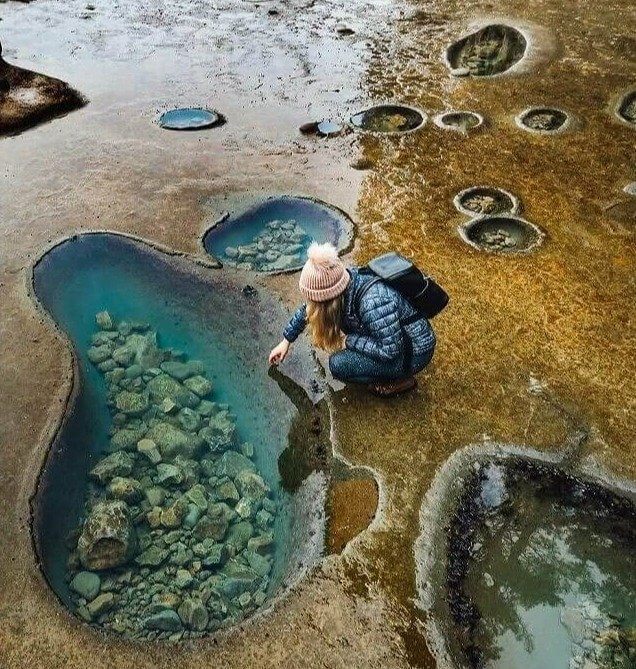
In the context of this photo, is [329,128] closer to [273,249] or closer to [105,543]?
[273,249]

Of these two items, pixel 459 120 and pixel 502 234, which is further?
pixel 459 120

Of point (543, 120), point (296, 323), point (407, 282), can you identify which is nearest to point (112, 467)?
point (296, 323)

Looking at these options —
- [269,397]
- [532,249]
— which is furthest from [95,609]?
[532,249]

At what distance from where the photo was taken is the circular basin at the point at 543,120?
24.0ft

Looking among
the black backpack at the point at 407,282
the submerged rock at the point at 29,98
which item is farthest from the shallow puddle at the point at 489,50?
the black backpack at the point at 407,282

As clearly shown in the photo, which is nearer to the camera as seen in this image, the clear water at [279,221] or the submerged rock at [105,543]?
the submerged rock at [105,543]

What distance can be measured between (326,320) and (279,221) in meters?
2.85

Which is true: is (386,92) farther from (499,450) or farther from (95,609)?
(95,609)

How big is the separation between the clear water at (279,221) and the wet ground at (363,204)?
202 mm

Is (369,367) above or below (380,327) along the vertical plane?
below

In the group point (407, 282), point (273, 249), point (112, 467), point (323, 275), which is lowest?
point (112, 467)

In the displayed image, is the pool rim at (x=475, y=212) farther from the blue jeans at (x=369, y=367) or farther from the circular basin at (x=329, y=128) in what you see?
the blue jeans at (x=369, y=367)

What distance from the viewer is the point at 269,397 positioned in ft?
15.3

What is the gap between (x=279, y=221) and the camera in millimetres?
6254
